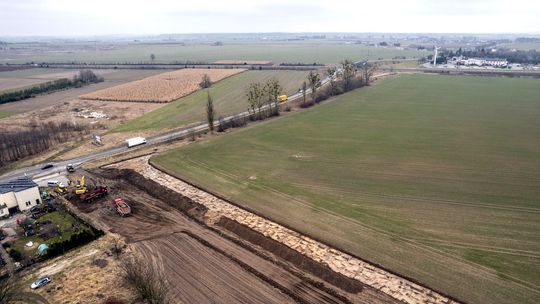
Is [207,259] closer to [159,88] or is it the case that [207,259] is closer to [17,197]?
[17,197]

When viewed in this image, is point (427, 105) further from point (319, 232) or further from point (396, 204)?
point (319, 232)

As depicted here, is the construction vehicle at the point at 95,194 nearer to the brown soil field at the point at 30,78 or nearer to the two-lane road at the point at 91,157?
the two-lane road at the point at 91,157

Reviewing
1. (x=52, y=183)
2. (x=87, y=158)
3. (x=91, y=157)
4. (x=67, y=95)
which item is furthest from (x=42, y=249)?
(x=67, y=95)

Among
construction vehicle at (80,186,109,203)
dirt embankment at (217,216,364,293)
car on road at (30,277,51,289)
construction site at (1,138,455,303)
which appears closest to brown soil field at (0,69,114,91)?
construction vehicle at (80,186,109,203)

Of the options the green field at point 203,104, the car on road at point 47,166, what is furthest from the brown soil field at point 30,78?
the car on road at point 47,166

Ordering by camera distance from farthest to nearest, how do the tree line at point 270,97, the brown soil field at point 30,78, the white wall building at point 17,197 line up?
the brown soil field at point 30,78, the tree line at point 270,97, the white wall building at point 17,197

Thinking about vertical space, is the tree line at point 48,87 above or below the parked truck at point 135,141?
above

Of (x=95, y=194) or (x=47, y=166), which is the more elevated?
(x=47, y=166)
